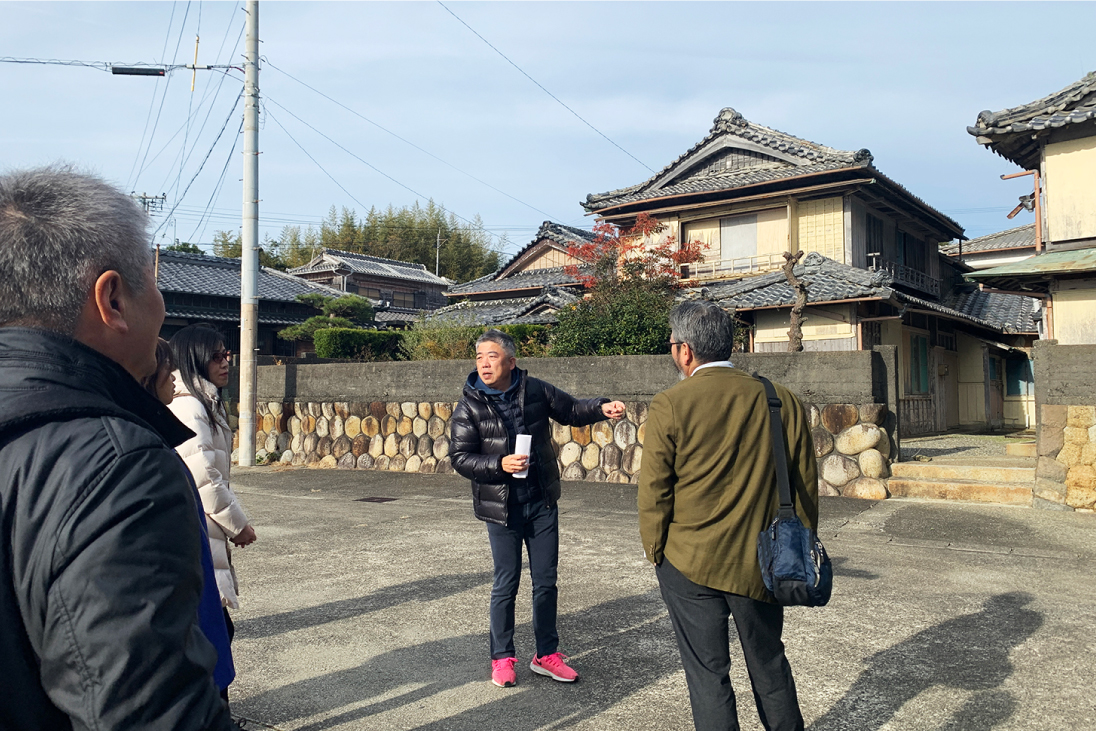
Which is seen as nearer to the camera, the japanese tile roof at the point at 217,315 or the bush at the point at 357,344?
the bush at the point at 357,344

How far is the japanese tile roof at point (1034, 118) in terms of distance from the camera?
10.5 metres

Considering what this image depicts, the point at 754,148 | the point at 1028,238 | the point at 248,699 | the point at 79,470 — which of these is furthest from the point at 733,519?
the point at 1028,238

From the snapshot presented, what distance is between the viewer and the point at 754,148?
2011cm

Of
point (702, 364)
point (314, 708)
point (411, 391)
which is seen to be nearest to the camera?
point (702, 364)

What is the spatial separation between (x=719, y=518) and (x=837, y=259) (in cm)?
1661

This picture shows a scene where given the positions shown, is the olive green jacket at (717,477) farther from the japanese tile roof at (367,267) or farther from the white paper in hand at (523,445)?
the japanese tile roof at (367,267)

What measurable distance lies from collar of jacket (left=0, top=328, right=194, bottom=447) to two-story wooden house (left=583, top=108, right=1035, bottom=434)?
14769mm

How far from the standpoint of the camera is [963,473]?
8727 mm

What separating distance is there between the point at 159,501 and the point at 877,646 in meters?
4.17

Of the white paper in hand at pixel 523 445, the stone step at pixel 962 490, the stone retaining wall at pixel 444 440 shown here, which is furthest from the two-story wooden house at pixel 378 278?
the white paper in hand at pixel 523 445

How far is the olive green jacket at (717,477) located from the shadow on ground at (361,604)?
114 inches

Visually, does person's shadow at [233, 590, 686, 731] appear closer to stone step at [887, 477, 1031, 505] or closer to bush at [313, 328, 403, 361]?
stone step at [887, 477, 1031, 505]

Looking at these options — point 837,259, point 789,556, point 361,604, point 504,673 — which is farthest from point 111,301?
point 837,259

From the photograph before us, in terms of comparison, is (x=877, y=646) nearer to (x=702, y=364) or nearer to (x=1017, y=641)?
(x=1017, y=641)
